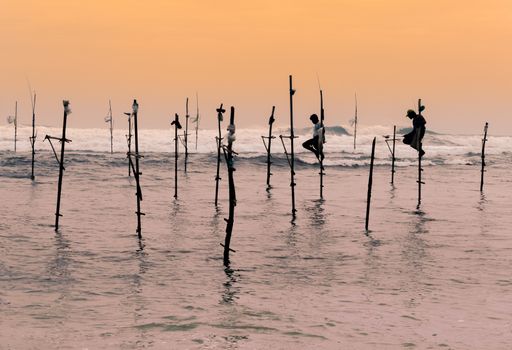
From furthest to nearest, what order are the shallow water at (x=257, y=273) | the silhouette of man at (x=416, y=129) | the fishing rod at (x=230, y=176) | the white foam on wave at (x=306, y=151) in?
the white foam on wave at (x=306, y=151) < the silhouette of man at (x=416, y=129) < the fishing rod at (x=230, y=176) < the shallow water at (x=257, y=273)

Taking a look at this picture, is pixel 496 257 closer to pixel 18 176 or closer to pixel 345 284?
pixel 345 284

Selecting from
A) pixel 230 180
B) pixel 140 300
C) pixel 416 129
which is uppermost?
pixel 416 129

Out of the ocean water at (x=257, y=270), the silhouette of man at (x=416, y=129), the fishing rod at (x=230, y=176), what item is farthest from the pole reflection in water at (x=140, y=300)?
the silhouette of man at (x=416, y=129)

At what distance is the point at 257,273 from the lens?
64.2 ft

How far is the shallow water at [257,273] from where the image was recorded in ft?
47.3

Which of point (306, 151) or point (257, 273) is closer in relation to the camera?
point (257, 273)

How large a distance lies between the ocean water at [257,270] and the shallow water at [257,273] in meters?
0.04

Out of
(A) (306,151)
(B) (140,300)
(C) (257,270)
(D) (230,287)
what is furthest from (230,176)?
(A) (306,151)

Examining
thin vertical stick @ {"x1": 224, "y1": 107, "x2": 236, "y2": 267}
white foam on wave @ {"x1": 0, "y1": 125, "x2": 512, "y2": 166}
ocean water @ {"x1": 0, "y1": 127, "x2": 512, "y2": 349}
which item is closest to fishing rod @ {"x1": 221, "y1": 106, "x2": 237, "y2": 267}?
thin vertical stick @ {"x1": 224, "y1": 107, "x2": 236, "y2": 267}

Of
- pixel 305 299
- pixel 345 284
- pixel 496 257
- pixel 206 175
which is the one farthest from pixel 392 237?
pixel 206 175

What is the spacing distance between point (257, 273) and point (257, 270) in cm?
39

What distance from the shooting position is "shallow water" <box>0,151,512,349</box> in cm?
1441

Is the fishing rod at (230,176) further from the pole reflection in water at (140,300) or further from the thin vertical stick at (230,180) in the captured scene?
the pole reflection in water at (140,300)

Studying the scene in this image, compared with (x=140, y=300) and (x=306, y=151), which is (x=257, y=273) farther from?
(x=306, y=151)
